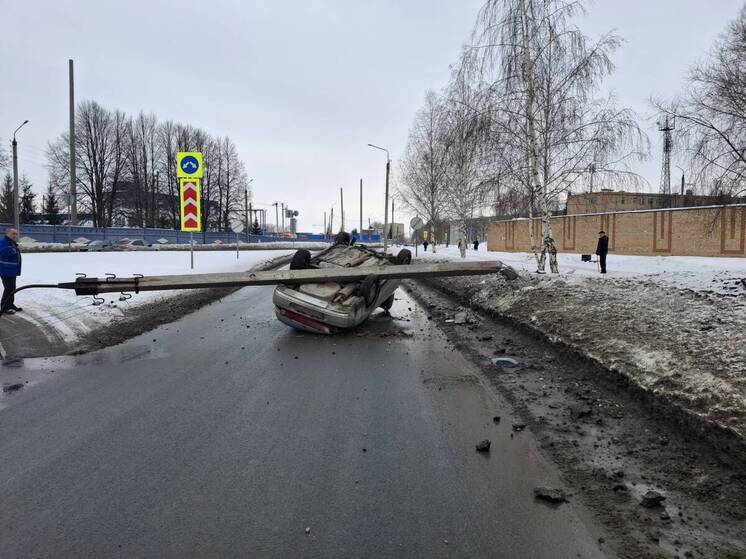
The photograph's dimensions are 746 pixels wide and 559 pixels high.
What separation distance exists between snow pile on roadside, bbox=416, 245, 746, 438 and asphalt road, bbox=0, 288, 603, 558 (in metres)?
1.69

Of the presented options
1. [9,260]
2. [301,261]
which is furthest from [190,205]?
[301,261]

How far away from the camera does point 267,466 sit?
363 cm

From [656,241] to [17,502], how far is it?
112ft

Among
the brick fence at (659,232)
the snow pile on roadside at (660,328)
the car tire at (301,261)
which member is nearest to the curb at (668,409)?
the snow pile on roadside at (660,328)

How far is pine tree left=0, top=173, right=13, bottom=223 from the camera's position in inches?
2385

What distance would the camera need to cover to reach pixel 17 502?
3078 mm

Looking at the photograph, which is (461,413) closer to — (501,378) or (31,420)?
(501,378)

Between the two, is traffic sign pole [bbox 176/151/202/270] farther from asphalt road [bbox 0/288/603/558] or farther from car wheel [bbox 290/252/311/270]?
asphalt road [bbox 0/288/603/558]

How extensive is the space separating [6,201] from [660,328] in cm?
7448

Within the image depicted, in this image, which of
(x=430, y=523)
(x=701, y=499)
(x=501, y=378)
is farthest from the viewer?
(x=501, y=378)

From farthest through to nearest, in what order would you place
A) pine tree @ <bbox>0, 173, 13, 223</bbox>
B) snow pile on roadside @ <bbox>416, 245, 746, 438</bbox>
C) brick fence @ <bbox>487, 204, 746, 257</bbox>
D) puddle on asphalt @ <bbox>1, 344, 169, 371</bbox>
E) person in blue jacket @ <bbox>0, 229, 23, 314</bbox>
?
1. pine tree @ <bbox>0, 173, 13, 223</bbox>
2. brick fence @ <bbox>487, 204, 746, 257</bbox>
3. person in blue jacket @ <bbox>0, 229, 23, 314</bbox>
4. puddle on asphalt @ <bbox>1, 344, 169, 371</bbox>
5. snow pile on roadside @ <bbox>416, 245, 746, 438</bbox>

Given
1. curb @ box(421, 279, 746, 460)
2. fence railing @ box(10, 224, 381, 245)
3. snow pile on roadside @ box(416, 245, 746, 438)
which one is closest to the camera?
curb @ box(421, 279, 746, 460)

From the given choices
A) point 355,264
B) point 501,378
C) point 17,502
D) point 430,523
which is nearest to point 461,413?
point 501,378

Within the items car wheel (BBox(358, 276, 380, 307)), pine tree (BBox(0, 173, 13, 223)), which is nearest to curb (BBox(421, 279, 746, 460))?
car wheel (BBox(358, 276, 380, 307))
